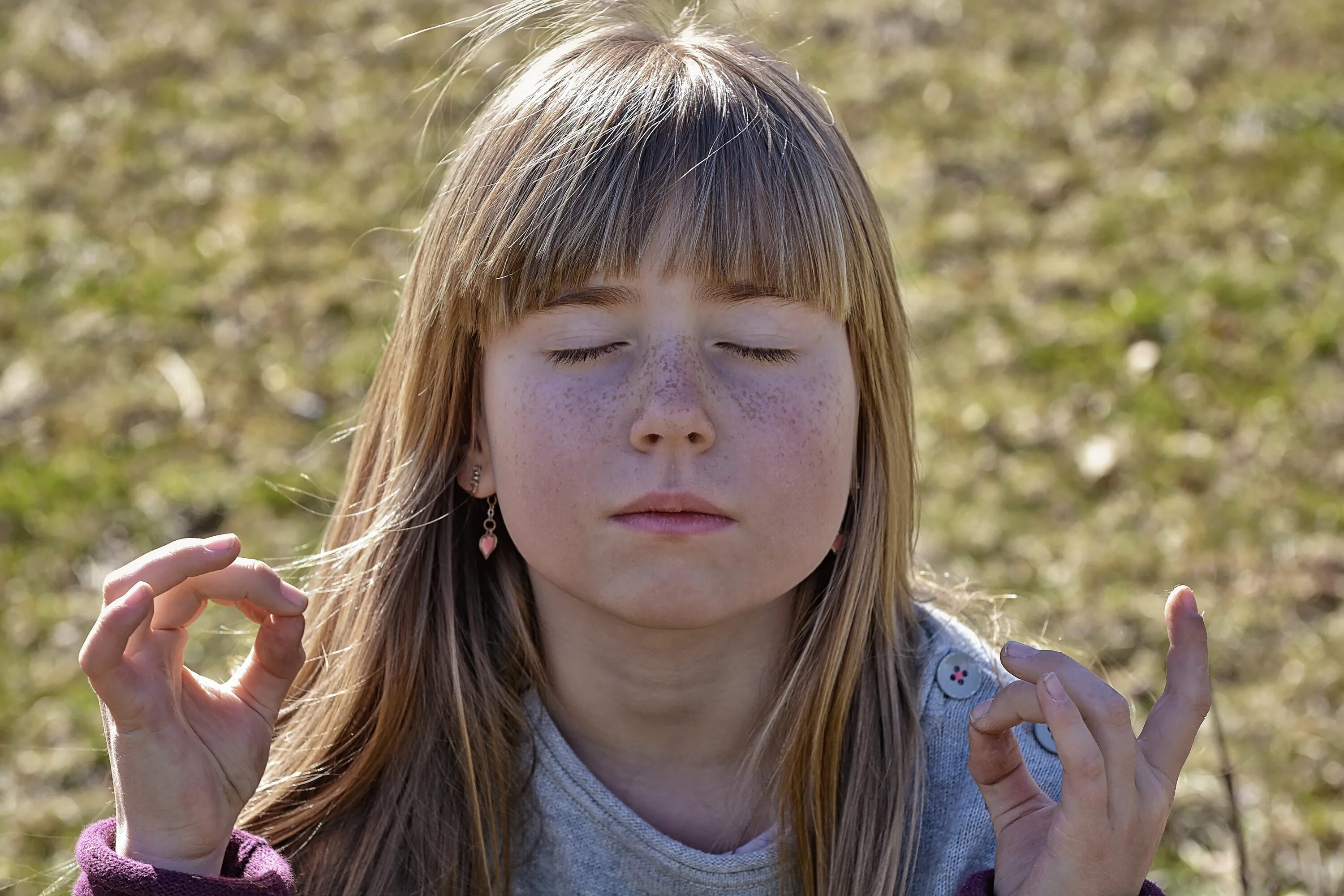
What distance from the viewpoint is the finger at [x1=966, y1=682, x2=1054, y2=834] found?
2.04 meters

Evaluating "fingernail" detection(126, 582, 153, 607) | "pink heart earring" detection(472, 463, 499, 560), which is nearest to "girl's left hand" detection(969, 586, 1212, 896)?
"pink heart earring" detection(472, 463, 499, 560)

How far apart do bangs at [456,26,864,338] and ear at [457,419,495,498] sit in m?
0.21

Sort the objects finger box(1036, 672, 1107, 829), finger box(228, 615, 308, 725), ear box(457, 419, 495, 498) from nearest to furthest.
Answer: finger box(1036, 672, 1107, 829), finger box(228, 615, 308, 725), ear box(457, 419, 495, 498)

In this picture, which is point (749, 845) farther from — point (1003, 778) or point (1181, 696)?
point (1181, 696)

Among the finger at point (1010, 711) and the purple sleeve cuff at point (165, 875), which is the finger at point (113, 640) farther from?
the finger at point (1010, 711)

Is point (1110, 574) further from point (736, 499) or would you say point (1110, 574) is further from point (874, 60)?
point (874, 60)

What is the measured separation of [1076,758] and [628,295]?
34.2 inches

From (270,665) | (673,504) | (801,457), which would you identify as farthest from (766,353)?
(270,665)

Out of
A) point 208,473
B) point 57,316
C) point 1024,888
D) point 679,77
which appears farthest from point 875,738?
point 57,316

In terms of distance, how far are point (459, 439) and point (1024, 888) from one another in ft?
3.70

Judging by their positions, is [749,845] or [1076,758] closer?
[1076,758]

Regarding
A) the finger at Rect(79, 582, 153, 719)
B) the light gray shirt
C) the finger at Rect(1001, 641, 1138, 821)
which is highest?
the finger at Rect(79, 582, 153, 719)

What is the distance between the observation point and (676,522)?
6.66 feet

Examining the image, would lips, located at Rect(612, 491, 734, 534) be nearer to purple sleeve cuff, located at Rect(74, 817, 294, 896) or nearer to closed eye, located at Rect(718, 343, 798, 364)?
closed eye, located at Rect(718, 343, 798, 364)
